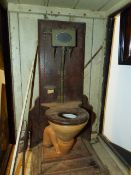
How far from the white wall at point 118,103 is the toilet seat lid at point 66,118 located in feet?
1.34

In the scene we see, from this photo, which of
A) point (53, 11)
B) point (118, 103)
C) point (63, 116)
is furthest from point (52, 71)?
point (118, 103)

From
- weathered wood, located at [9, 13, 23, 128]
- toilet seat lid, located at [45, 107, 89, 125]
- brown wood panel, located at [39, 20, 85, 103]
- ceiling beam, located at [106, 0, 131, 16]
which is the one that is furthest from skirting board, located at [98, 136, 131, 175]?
ceiling beam, located at [106, 0, 131, 16]

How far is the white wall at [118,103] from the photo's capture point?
1.66 meters

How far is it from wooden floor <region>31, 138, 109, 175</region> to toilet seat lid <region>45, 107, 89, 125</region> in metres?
0.46

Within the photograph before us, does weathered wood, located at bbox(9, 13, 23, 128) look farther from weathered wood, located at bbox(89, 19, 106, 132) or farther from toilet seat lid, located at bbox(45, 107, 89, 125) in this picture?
weathered wood, located at bbox(89, 19, 106, 132)

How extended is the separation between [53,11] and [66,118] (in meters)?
1.23

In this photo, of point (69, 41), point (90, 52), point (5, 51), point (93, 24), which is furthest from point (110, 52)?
point (5, 51)

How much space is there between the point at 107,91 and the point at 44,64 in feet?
2.93

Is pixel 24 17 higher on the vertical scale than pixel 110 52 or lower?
higher

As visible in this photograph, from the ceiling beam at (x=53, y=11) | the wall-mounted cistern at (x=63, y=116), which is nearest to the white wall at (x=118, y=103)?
the ceiling beam at (x=53, y=11)

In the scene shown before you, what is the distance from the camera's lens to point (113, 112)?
6.40 feet

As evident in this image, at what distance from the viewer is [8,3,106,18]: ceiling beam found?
1.73 m

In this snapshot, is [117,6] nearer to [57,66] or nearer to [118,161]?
[57,66]

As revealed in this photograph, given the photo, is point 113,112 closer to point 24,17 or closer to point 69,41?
point 69,41
